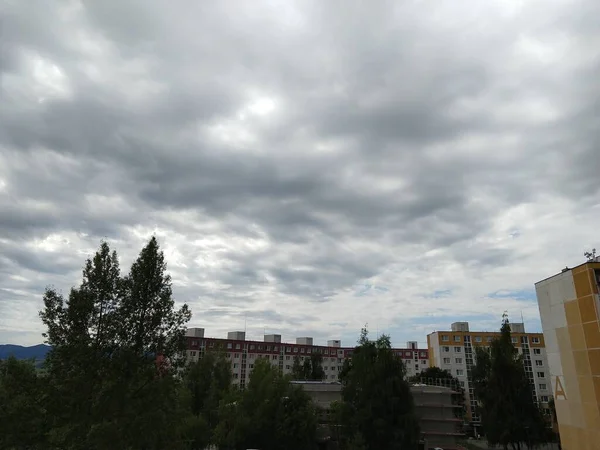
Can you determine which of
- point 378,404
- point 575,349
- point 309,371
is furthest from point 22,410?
point 309,371

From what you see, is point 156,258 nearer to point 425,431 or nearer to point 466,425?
point 425,431

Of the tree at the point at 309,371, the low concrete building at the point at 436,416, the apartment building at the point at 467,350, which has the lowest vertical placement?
the low concrete building at the point at 436,416

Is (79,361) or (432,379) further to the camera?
(432,379)

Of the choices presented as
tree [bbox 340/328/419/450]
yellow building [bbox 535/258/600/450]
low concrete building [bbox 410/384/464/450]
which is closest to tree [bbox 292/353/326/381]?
low concrete building [bbox 410/384/464/450]

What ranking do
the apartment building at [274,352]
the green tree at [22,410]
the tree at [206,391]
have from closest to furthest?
the green tree at [22,410]
the tree at [206,391]
the apartment building at [274,352]

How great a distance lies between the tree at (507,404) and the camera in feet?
177

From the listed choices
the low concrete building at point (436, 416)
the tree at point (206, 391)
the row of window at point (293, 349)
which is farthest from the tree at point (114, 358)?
the row of window at point (293, 349)

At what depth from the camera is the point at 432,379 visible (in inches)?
3590

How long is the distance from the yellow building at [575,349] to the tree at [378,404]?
1977 centimetres

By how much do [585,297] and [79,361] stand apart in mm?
32159

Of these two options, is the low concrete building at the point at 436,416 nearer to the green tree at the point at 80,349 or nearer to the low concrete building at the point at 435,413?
the low concrete building at the point at 435,413

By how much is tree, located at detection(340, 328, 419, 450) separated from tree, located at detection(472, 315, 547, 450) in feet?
41.8

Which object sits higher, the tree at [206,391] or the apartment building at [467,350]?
the apartment building at [467,350]

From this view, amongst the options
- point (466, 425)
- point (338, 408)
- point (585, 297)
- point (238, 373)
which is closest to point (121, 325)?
point (585, 297)
